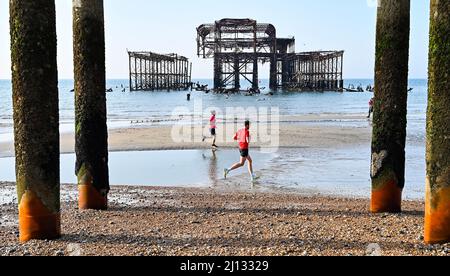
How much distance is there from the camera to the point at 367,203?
8953mm

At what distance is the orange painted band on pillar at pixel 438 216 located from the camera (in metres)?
5.59

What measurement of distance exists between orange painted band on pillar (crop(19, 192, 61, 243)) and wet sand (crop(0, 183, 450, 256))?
0.49 feet

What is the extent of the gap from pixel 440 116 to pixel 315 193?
5.20 m

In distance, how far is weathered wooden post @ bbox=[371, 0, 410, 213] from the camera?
24.3 feet

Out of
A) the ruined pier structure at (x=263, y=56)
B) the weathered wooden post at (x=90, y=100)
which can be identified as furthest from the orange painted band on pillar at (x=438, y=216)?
the ruined pier structure at (x=263, y=56)

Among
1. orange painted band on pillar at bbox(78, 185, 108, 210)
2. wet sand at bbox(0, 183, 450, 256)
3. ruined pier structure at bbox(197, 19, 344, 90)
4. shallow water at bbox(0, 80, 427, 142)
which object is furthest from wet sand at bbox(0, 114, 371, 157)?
ruined pier structure at bbox(197, 19, 344, 90)

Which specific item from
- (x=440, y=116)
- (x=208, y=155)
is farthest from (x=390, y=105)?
(x=208, y=155)

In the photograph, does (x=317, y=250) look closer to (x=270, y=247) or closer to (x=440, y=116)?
(x=270, y=247)

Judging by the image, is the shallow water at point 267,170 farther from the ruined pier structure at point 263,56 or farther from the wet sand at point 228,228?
the ruined pier structure at point 263,56

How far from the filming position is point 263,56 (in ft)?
248

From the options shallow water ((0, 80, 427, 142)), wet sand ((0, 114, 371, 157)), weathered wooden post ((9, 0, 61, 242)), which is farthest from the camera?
shallow water ((0, 80, 427, 142))

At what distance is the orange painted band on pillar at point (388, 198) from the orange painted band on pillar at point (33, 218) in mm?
4808

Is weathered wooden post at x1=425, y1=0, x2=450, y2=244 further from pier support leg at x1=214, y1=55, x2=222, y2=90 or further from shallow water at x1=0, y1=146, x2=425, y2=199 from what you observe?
pier support leg at x1=214, y1=55, x2=222, y2=90

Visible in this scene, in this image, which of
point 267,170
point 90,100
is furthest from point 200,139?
point 90,100
